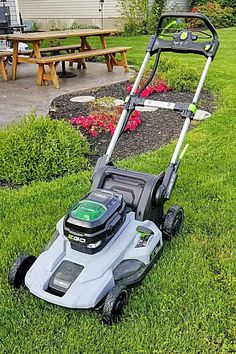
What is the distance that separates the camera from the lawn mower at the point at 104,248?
2.17 metres

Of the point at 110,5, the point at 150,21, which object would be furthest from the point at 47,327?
the point at 110,5

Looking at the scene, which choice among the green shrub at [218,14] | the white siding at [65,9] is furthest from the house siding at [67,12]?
the green shrub at [218,14]

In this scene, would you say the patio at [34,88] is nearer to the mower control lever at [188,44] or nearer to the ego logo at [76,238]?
the mower control lever at [188,44]

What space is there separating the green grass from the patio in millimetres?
2106

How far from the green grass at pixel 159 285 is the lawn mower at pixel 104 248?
11 centimetres

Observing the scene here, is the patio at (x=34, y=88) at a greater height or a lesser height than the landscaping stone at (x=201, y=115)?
lesser

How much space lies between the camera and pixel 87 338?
2127 mm

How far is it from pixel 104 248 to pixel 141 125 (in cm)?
308

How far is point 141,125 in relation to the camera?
5.18 m

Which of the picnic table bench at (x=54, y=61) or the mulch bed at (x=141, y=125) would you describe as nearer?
the mulch bed at (x=141, y=125)

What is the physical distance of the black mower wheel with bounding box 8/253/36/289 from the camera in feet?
7.85

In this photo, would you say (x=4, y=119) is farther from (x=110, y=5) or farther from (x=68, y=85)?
(x=110, y=5)

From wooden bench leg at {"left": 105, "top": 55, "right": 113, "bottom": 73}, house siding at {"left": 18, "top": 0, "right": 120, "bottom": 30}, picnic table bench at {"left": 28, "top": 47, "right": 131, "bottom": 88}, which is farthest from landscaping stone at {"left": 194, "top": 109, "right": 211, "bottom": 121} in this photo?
house siding at {"left": 18, "top": 0, "right": 120, "bottom": 30}

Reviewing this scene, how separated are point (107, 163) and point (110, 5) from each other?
14742 mm
